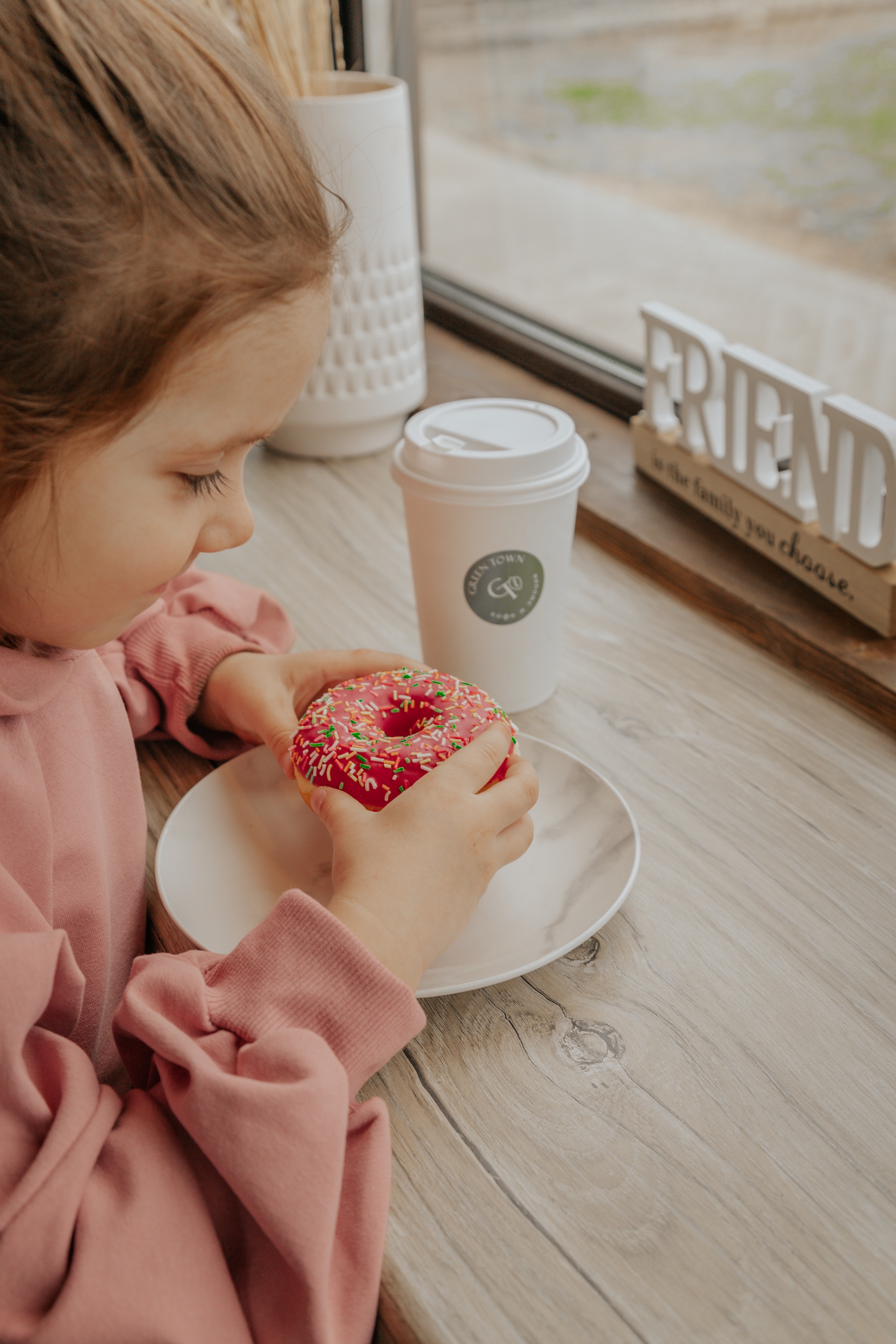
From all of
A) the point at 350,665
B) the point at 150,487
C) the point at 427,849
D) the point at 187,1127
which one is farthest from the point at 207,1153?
the point at 350,665

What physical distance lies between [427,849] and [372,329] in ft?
2.63

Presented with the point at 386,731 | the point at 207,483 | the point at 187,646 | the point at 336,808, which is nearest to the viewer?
the point at 207,483

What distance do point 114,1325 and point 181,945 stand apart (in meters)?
0.24

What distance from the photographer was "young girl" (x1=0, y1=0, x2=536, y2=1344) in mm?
422

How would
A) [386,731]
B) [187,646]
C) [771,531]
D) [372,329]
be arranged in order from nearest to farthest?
[386,731]
[187,646]
[771,531]
[372,329]

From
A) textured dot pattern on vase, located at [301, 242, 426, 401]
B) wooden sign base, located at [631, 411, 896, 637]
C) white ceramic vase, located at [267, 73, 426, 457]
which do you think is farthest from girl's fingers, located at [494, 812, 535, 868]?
textured dot pattern on vase, located at [301, 242, 426, 401]

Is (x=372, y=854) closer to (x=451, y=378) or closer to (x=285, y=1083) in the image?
(x=285, y=1083)

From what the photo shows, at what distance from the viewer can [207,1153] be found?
1.50 ft

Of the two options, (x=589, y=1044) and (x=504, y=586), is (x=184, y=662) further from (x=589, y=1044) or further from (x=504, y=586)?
(x=589, y=1044)

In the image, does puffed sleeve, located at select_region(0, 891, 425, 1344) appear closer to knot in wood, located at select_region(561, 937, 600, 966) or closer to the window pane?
knot in wood, located at select_region(561, 937, 600, 966)

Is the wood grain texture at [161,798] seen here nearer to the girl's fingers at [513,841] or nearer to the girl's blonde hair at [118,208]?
the girl's fingers at [513,841]

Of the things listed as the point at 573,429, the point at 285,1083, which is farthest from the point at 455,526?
the point at 285,1083

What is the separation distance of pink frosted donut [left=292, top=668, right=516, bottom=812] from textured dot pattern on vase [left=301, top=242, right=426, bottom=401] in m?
0.57

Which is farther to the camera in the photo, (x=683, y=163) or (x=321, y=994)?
(x=683, y=163)
